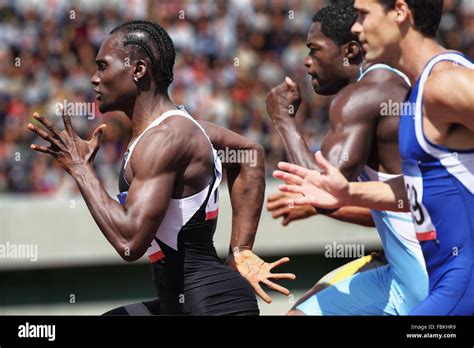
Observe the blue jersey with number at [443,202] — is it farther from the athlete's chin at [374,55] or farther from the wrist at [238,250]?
the wrist at [238,250]

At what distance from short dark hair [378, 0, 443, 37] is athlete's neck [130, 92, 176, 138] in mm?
1366

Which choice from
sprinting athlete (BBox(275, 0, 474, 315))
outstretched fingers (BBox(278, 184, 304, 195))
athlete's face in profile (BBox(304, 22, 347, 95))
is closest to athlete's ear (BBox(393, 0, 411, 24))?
sprinting athlete (BBox(275, 0, 474, 315))

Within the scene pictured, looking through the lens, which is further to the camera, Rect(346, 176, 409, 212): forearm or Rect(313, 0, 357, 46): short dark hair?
Rect(313, 0, 357, 46): short dark hair

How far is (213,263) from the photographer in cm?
486

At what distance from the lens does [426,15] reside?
14.5ft

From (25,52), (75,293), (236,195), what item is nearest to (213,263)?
(236,195)

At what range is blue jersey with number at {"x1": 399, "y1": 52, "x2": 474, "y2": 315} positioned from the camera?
417 centimetres

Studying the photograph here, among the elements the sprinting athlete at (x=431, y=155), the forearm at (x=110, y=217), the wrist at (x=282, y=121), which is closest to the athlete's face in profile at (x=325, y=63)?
the wrist at (x=282, y=121)

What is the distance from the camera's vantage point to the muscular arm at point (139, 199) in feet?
14.7

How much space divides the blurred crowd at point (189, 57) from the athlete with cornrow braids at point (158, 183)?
5.84 meters

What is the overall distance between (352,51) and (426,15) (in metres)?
1.64

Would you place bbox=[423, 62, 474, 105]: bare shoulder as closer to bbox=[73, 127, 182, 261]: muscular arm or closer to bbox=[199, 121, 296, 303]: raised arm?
bbox=[73, 127, 182, 261]: muscular arm

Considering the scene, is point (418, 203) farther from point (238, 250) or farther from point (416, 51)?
point (238, 250)

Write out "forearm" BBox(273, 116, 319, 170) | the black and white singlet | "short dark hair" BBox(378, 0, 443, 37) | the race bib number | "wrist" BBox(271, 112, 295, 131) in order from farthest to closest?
"wrist" BBox(271, 112, 295, 131), "forearm" BBox(273, 116, 319, 170), the black and white singlet, "short dark hair" BBox(378, 0, 443, 37), the race bib number
